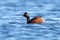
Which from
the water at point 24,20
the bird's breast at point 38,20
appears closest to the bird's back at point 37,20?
the bird's breast at point 38,20

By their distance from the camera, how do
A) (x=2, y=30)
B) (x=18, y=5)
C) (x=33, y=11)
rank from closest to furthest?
1. (x=2, y=30)
2. (x=33, y=11)
3. (x=18, y=5)

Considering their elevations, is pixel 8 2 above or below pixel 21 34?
above

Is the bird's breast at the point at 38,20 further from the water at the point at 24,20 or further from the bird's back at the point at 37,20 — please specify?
the water at the point at 24,20

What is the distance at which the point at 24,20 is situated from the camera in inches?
900

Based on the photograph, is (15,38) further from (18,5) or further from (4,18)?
(18,5)

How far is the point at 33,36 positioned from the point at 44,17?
485 cm

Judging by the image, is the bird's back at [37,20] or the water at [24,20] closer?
the water at [24,20]

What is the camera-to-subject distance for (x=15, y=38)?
18141 millimetres

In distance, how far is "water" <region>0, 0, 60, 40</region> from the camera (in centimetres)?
1880

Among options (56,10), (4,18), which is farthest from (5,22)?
(56,10)

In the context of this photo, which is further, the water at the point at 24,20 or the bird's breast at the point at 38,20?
the bird's breast at the point at 38,20

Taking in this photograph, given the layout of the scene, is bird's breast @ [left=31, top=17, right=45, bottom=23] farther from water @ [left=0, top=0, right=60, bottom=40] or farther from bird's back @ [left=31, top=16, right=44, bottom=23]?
water @ [left=0, top=0, right=60, bottom=40]

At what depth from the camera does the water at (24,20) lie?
18797 mm

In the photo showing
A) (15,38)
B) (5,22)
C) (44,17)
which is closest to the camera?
(15,38)
